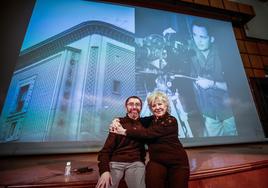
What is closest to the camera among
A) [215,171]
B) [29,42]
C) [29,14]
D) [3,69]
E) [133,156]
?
[133,156]

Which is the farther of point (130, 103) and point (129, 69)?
point (129, 69)

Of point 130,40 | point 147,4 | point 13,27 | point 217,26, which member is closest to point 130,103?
point 130,40

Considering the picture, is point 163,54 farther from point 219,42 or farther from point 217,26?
point 217,26

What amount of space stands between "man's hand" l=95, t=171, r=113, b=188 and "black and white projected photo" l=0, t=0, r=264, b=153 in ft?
3.89

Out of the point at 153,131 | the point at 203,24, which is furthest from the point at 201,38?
the point at 153,131

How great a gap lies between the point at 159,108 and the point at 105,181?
19.1 inches

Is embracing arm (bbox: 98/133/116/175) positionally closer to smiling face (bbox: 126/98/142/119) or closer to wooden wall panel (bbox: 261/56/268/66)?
smiling face (bbox: 126/98/142/119)

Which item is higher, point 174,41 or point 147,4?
point 147,4

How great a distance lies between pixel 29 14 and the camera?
8.13 ft

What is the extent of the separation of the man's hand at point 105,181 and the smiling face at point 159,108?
0.43m

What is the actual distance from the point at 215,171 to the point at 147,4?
9.35 feet

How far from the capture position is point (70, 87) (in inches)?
87.3

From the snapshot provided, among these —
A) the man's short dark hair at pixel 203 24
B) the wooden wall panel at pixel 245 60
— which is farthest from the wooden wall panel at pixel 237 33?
the man's short dark hair at pixel 203 24

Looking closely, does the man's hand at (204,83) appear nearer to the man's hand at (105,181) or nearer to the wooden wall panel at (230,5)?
the wooden wall panel at (230,5)
